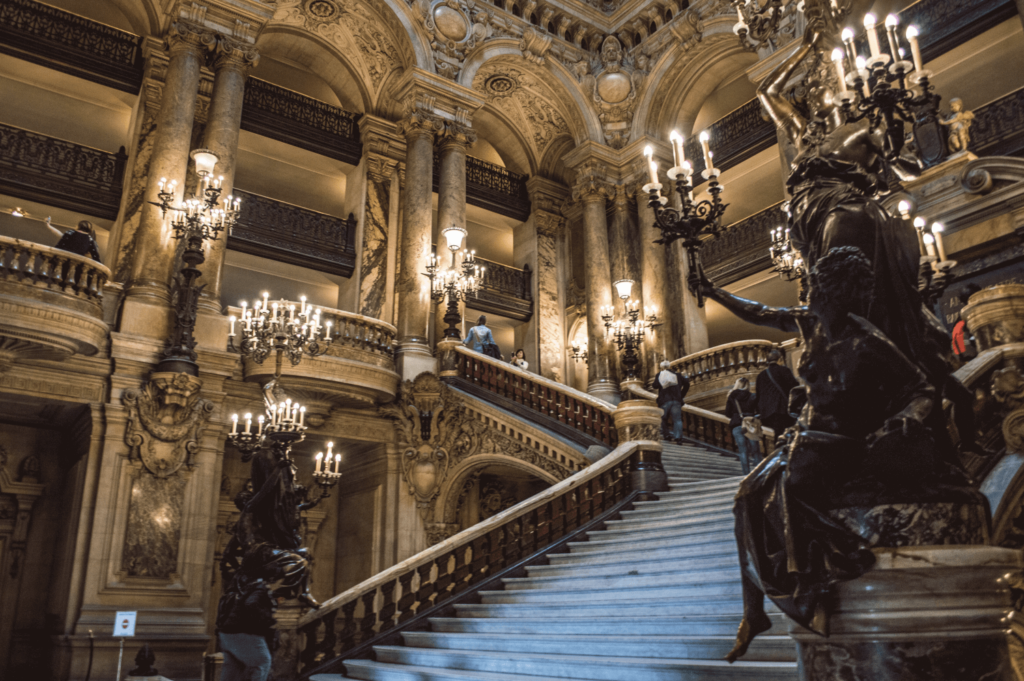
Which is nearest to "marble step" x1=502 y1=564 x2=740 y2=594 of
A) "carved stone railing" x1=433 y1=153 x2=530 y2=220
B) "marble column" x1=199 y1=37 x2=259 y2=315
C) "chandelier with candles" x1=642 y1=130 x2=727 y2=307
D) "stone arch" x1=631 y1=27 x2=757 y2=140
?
Result: "chandelier with candles" x1=642 y1=130 x2=727 y2=307

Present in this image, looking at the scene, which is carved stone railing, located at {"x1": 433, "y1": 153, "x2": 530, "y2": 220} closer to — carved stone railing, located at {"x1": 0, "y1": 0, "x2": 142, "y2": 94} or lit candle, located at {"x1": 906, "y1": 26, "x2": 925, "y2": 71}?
carved stone railing, located at {"x1": 0, "y1": 0, "x2": 142, "y2": 94}

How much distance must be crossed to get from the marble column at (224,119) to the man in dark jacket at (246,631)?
7.38 m

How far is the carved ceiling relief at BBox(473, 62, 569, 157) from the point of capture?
56.5ft

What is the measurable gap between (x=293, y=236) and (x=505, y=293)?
548 cm

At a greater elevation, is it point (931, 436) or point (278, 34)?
point (278, 34)

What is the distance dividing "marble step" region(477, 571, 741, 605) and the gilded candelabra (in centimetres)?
589

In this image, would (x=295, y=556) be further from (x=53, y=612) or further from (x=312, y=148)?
(x=312, y=148)

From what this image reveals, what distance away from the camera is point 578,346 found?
17.6 m

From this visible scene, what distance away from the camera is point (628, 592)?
595 cm

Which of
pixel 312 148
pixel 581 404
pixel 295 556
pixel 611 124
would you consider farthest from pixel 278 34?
pixel 295 556

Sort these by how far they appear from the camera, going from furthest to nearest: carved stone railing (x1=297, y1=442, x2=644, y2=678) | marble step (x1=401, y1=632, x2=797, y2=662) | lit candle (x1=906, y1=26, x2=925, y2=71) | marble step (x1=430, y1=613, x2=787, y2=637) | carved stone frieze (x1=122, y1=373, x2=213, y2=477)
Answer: carved stone frieze (x1=122, y1=373, x2=213, y2=477) < carved stone railing (x1=297, y1=442, x2=644, y2=678) < lit candle (x1=906, y1=26, x2=925, y2=71) < marble step (x1=430, y1=613, x2=787, y2=637) < marble step (x1=401, y1=632, x2=797, y2=662)

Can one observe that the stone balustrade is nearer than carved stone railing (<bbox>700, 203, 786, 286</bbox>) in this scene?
Yes

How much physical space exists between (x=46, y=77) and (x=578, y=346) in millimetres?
12462

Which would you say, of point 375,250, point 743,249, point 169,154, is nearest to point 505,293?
point 375,250
